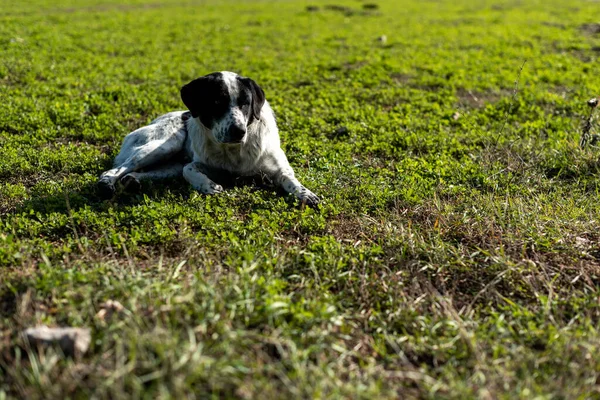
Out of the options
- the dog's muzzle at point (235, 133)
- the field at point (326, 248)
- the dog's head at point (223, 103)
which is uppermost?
the dog's head at point (223, 103)

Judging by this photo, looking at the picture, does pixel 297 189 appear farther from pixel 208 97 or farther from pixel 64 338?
pixel 64 338

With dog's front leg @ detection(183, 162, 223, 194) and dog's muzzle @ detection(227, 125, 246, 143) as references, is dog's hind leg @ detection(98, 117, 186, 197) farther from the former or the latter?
dog's muzzle @ detection(227, 125, 246, 143)

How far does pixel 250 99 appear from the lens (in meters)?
5.07

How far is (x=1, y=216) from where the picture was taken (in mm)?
4539

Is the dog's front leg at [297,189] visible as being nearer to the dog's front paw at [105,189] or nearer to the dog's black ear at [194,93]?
the dog's black ear at [194,93]

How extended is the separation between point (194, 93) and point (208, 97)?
0.47ft

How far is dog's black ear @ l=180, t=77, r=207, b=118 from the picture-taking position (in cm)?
502

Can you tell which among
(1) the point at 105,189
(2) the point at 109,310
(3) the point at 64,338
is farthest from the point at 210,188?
(3) the point at 64,338

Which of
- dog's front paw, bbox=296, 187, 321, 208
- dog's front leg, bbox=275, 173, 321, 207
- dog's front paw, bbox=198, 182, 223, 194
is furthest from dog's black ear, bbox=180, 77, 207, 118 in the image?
dog's front paw, bbox=296, 187, 321, 208

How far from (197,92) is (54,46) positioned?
7.17 metres

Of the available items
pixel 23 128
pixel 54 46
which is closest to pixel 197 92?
pixel 23 128

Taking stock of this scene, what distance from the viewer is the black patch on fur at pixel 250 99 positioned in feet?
16.5

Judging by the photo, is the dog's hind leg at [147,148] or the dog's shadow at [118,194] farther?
the dog's hind leg at [147,148]

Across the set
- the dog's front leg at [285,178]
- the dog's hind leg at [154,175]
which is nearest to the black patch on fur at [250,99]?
the dog's front leg at [285,178]
